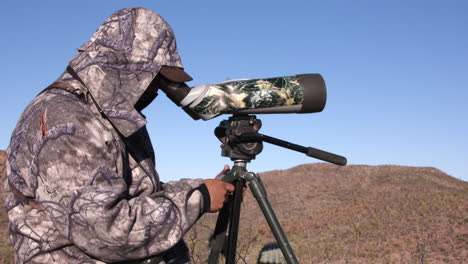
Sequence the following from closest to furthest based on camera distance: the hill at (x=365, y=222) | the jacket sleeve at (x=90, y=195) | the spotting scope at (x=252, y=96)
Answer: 1. the jacket sleeve at (x=90, y=195)
2. the spotting scope at (x=252, y=96)
3. the hill at (x=365, y=222)

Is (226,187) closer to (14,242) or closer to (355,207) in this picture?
(14,242)

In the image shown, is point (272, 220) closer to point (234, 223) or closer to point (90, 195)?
point (234, 223)

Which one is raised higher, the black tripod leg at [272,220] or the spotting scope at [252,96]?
the spotting scope at [252,96]

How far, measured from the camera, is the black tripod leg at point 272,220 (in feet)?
7.27

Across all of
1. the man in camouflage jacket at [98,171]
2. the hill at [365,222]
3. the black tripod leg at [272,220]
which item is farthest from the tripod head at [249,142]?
the hill at [365,222]

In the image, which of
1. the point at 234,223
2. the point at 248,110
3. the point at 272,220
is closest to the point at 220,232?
the point at 234,223

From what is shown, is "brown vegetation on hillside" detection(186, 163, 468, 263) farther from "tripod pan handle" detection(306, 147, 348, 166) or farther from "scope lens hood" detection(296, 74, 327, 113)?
"scope lens hood" detection(296, 74, 327, 113)

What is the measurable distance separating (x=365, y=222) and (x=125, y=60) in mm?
8750

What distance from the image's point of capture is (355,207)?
12.3 meters

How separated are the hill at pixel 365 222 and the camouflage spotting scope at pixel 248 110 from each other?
146cm

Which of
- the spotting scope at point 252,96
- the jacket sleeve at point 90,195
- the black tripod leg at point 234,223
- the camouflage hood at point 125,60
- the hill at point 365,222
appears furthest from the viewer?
the hill at point 365,222

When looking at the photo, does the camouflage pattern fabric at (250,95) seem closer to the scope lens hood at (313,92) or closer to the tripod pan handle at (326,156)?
the scope lens hood at (313,92)

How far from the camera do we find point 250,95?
2.26 meters

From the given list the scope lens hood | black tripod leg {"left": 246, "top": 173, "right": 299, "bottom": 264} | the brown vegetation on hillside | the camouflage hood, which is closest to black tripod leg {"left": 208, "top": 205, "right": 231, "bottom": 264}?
black tripod leg {"left": 246, "top": 173, "right": 299, "bottom": 264}
